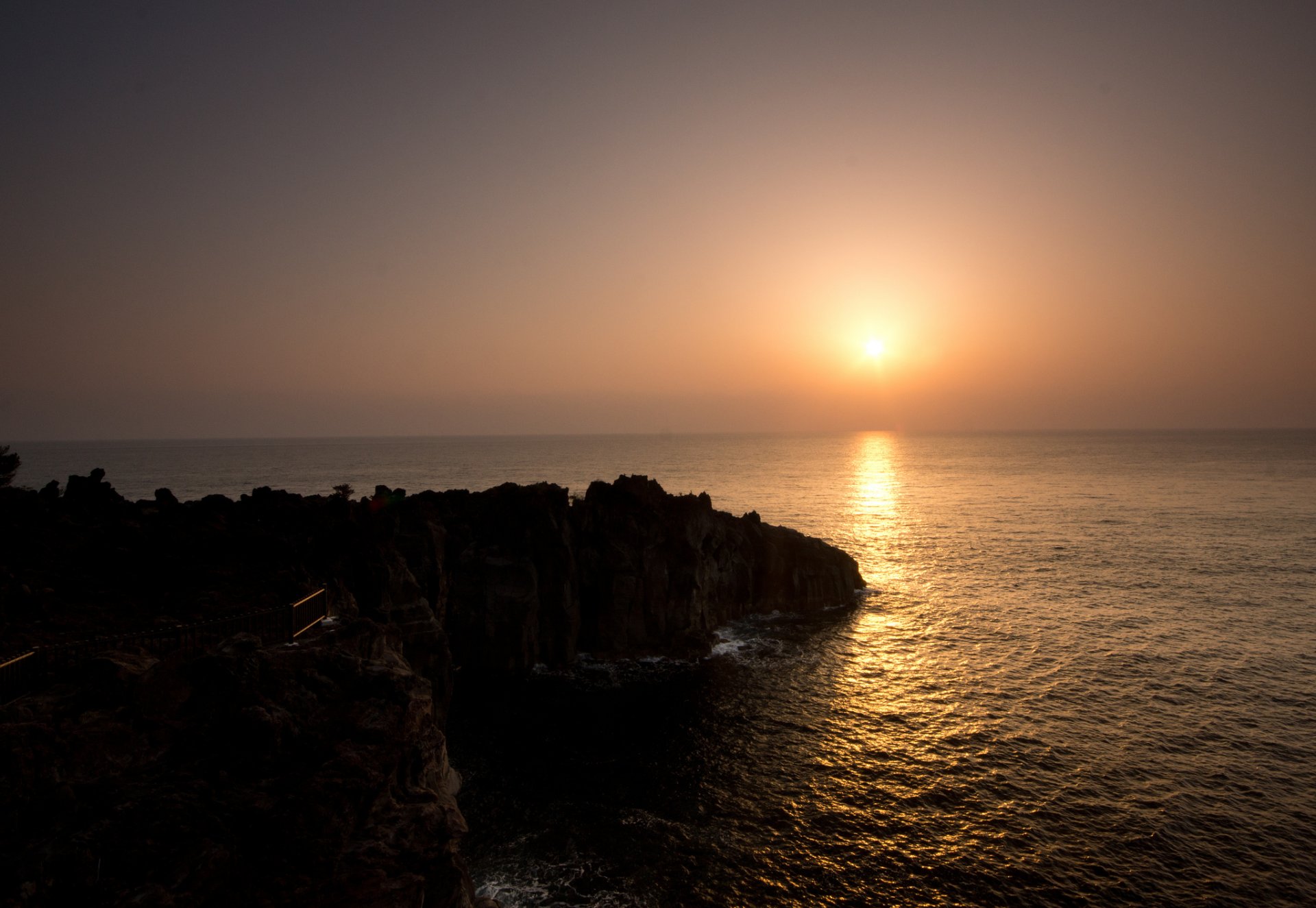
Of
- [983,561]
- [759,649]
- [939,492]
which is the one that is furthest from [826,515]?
[759,649]

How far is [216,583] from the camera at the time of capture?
95.6 feet

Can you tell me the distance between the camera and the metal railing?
16891 mm

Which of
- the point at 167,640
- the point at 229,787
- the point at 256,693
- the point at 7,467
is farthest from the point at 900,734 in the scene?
the point at 7,467

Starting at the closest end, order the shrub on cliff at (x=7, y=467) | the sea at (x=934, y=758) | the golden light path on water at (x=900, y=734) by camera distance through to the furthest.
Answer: the sea at (x=934, y=758)
the golden light path on water at (x=900, y=734)
the shrub on cliff at (x=7, y=467)

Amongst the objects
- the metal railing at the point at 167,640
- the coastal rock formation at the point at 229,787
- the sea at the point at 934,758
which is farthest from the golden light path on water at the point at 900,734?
the metal railing at the point at 167,640

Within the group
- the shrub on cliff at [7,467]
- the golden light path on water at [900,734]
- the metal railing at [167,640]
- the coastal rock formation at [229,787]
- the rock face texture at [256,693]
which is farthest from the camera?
the shrub on cliff at [7,467]

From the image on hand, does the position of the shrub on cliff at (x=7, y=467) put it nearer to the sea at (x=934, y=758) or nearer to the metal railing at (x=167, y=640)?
the sea at (x=934, y=758)

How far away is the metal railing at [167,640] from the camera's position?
55.4 feet

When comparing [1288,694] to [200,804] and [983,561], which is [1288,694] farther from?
[200,804]

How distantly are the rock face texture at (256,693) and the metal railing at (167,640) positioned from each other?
3.25 ft

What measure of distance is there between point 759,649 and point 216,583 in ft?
129

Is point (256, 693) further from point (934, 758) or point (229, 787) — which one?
point (934, 758)

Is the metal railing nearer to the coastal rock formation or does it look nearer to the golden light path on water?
the coastal rock formation

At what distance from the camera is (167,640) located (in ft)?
69.8
